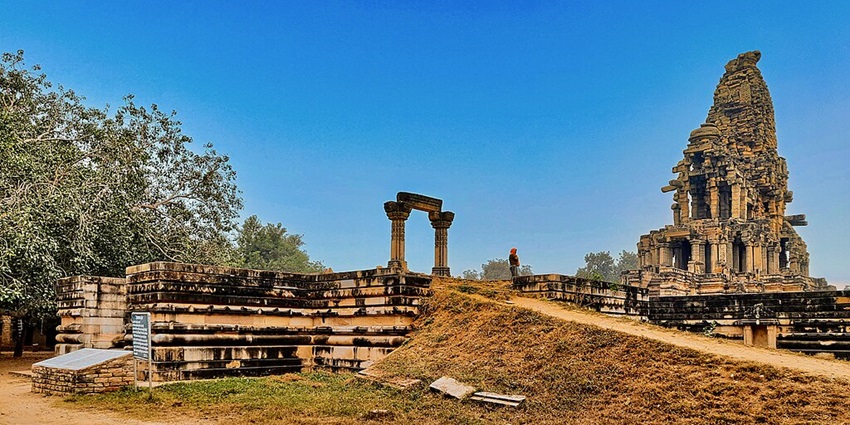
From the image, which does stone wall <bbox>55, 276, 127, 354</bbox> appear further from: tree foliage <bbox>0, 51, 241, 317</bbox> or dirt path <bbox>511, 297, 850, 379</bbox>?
dirt path <bbox>511, 297, 850, 379</bbox>

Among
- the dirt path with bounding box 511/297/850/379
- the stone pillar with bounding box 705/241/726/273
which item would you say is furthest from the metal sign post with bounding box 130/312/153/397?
the stone pillar with bounding box 705/241/726/273

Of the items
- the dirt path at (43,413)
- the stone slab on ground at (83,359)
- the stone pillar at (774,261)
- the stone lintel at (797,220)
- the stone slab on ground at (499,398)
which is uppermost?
the stone lintel at (797,220)

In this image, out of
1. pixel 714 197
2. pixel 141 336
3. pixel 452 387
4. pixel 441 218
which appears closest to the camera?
pixel 452 387

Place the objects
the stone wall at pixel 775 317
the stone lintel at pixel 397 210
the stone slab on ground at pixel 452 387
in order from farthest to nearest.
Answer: the stone lintel at pixel 397 210, the stone wall at pixel 775 317, the stone slab on ground at pixel 452 387

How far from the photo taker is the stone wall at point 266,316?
48.2 feet

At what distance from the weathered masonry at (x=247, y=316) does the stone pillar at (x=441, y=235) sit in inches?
263

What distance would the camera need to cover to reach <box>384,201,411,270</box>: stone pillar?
73.6 feet

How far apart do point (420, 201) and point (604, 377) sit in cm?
1270

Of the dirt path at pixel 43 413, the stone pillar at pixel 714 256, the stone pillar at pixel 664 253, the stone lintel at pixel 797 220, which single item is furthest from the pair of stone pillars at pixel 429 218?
the stone lintel at pixel 797 220

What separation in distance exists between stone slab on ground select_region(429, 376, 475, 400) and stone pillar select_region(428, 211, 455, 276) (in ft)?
37.8

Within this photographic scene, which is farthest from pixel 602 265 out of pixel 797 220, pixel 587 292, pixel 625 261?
pixel 587 292

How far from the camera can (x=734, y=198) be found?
51875 mm

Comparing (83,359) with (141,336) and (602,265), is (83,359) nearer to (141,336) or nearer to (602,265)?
(141,336)

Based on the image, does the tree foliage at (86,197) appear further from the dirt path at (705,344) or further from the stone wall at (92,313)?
the dirt path at (705,344)
